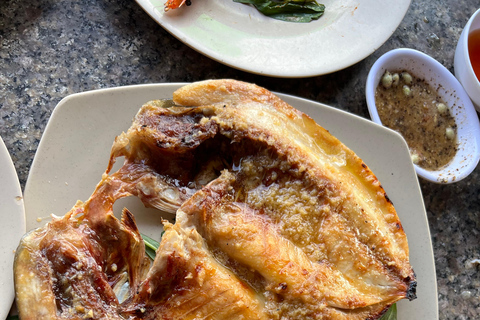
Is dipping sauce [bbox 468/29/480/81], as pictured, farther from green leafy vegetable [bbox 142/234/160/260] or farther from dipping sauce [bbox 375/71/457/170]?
green leafy vegetable [bbox 142/234/160/260]

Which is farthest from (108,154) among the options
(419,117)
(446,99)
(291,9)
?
(446,99)

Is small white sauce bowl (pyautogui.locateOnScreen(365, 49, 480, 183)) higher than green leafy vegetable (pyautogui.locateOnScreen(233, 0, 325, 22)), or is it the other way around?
green leafy vegetable (pyautogui.locateOnScreen(233, 0, 325, 22))

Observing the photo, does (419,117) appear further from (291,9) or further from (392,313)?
(392,313)

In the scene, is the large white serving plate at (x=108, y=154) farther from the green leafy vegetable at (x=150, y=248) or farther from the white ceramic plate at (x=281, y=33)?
the white ceramic plate at (x=281, y=33)

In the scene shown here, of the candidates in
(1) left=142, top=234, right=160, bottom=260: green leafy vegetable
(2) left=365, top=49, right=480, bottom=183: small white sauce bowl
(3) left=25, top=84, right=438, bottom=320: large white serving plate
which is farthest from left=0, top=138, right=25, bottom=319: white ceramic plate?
(2) left=365, top=49, right=480, bottom=183: small white sauce bowl

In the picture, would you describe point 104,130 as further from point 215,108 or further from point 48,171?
point 215,108
